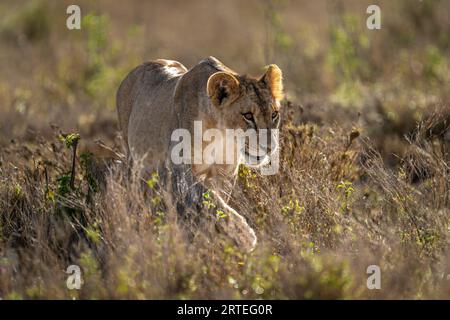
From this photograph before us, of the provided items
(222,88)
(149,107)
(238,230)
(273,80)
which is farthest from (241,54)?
(238,230)

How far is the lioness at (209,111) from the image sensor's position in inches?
235

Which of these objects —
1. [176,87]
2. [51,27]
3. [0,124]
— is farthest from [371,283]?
[51,27]

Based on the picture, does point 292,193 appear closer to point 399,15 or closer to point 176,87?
point 176,87

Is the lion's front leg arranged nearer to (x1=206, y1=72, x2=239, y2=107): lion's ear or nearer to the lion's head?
the lion's head

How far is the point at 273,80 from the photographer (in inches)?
250

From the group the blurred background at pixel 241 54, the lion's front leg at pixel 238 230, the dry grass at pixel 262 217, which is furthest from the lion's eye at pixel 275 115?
the blurred background at pixel 241 54

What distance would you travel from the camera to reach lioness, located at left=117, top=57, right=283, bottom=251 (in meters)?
5.98

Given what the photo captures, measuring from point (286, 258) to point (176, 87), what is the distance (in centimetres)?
216

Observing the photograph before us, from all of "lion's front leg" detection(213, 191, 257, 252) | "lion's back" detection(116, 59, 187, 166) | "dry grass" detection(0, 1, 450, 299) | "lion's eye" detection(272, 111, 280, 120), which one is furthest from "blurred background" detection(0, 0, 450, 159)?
"lion's front leg" detection(213, 191, 257, 252)

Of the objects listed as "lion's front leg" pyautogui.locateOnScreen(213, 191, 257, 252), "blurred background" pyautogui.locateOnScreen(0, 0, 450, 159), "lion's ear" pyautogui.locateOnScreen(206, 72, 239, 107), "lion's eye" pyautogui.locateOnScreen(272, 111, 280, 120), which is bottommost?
"lion's front leg" pyautogui.locateOnScreen(213, 191, 257, 252)

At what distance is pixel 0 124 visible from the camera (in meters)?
9.39

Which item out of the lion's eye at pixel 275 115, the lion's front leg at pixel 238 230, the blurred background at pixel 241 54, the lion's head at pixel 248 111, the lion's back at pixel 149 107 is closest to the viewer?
A: the lion's front leg at pixel 238 230

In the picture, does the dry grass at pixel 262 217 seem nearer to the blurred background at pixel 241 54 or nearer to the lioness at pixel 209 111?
the blurred background at pixel 241 54

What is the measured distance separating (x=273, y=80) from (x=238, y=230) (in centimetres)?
142
